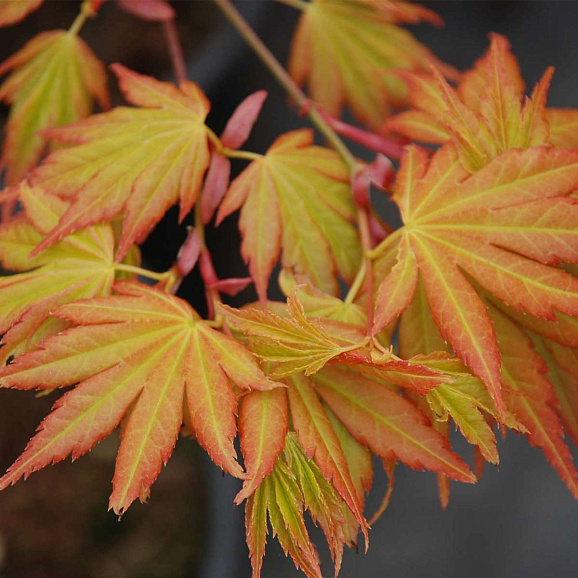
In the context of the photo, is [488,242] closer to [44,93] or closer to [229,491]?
[44,93]

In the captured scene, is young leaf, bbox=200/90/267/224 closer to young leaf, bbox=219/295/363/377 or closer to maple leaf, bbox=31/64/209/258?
maple leaf, bbox=31/64/209/258

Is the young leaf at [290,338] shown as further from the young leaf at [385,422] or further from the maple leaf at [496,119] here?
the maple leaf at [496,119]

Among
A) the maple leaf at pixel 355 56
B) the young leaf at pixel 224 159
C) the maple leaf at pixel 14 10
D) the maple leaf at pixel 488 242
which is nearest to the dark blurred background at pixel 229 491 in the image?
the maple leaf at pixel 355 56

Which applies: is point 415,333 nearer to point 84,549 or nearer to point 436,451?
point 436,451

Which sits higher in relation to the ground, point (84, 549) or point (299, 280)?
point (299, 280)

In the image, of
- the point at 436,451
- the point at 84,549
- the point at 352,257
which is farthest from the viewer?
the point at 84,549

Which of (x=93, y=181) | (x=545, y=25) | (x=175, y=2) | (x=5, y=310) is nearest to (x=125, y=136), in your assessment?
(x=93, y=181)
